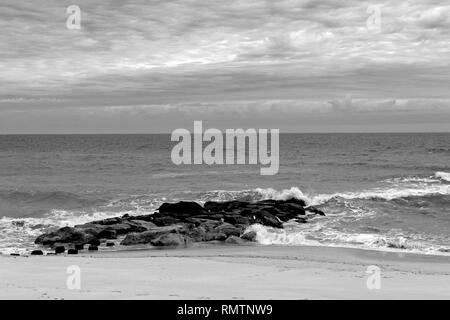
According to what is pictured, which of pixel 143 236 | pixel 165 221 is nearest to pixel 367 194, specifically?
pixel 165 221

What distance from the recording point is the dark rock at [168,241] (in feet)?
77.4

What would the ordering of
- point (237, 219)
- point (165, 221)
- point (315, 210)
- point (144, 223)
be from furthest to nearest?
1. point (315, 210)
2. point (237, 219)
3. point (165, 221)
4. point (144, 223)

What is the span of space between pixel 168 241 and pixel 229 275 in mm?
8192

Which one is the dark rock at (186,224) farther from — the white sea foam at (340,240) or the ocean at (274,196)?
the ocean at (274,196)

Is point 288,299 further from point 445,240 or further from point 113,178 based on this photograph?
point 113,178

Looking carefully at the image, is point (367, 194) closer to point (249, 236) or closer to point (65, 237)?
point (249, 236)

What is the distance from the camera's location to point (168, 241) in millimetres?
23656

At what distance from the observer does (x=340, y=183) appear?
52.0 meters

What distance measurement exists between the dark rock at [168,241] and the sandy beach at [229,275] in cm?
100

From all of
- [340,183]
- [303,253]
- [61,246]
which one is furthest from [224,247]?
[340,183]
